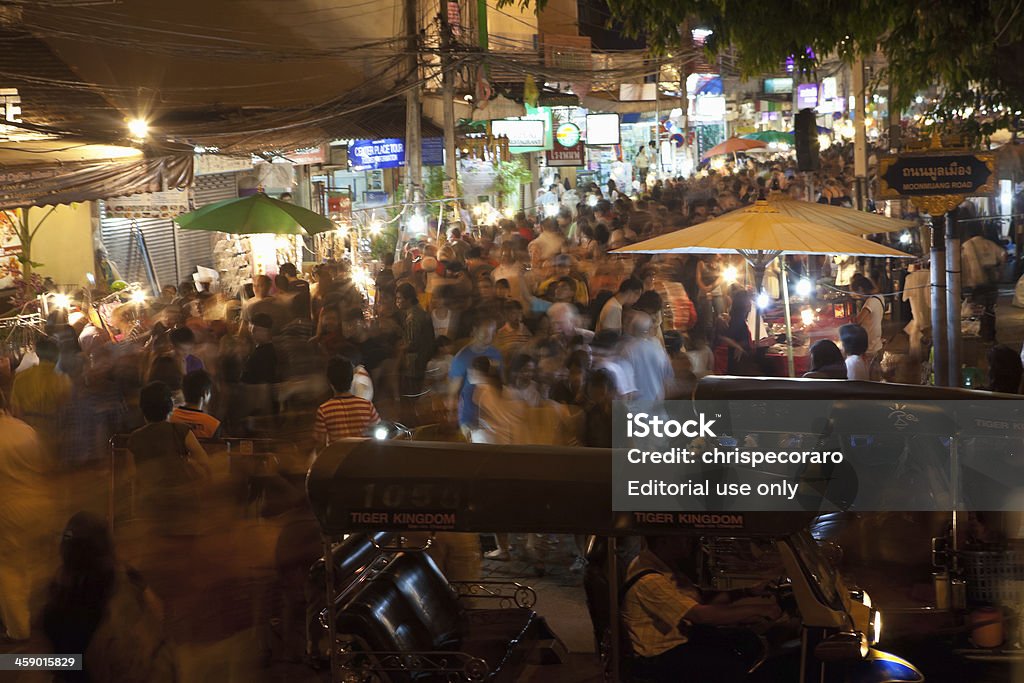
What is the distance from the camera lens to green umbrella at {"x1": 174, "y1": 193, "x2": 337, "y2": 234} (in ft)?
41.6

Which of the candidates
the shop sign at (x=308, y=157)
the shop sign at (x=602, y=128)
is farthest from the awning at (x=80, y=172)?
the shop sign at (x=602, y=128)

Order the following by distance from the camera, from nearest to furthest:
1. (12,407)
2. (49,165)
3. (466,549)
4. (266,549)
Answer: (266,549) < (466,549) < (12,407) < (49,165)

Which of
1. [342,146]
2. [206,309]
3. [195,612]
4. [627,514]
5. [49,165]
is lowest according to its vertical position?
[195,612]

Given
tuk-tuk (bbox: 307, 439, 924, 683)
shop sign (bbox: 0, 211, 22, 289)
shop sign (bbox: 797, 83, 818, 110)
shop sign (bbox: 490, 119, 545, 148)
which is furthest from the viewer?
shop sign (bbox: 797, 83, 818, 110)

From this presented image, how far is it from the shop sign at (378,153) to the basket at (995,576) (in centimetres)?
1786

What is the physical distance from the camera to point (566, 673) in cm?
596

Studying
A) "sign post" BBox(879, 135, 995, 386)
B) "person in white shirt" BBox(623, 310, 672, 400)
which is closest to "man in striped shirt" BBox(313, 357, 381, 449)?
"person in white shirt" BBox(623, 310, 672, 400)

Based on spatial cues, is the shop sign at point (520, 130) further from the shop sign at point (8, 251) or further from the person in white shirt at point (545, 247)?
the shop sign at point (8, 251)

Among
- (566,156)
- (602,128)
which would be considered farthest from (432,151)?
(602,128)

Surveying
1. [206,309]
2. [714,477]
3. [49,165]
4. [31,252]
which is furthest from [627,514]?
[31,252]

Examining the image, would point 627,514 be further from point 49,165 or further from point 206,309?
point 49,165

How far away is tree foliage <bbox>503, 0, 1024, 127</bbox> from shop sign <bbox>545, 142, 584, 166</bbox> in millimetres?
24192

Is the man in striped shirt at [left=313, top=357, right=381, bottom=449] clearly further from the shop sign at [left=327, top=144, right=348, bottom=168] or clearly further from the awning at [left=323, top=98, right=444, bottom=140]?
the shop sign at [left=327, top=144, right=348, bottom=168]

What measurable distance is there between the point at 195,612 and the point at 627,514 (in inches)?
97.3
